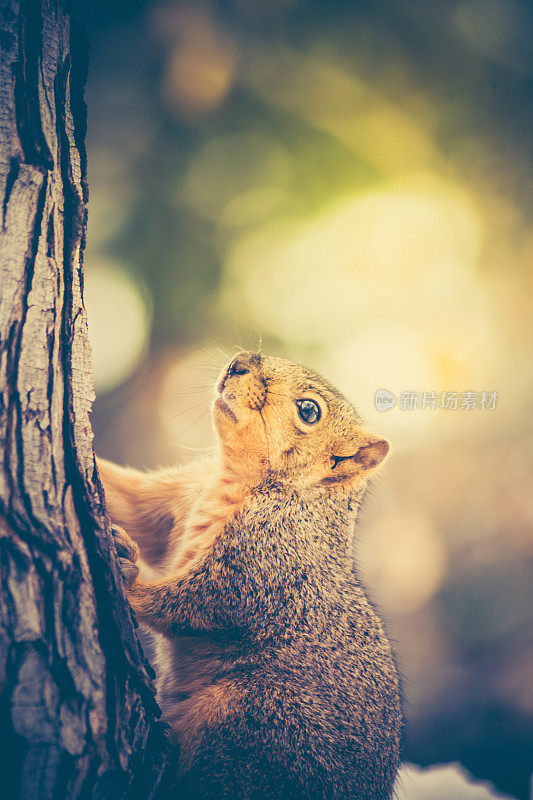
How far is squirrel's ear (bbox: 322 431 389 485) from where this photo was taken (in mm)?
1416

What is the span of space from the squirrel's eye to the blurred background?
401mm

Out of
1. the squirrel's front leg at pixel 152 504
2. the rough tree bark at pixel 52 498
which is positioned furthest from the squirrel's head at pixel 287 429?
the rough tree bark at pixel 52 498

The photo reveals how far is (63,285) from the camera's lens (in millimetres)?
852

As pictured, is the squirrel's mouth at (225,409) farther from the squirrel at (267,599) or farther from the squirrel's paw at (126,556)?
the squirrel's paw at (126,556)

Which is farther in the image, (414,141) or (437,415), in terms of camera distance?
(437,415)

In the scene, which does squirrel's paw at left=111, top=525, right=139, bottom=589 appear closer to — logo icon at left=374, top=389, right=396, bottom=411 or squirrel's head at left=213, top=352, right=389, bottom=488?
squirrel's head at left=213, top=352, right=389, bottom=488

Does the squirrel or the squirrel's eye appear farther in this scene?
the squirrel's eye

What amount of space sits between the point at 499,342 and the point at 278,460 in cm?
124

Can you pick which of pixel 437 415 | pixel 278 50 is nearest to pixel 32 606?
pixel 437 415

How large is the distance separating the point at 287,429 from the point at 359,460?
0.75 ft

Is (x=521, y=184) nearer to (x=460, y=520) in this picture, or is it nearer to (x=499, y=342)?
(x=499, y=342)

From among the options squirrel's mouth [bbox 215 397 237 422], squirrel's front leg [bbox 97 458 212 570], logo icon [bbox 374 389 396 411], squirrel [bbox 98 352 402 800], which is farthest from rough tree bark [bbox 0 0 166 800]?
logo icon [bbox 374 389 396 411]

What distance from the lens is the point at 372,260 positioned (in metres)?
2.02

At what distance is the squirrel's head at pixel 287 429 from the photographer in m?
1.35
